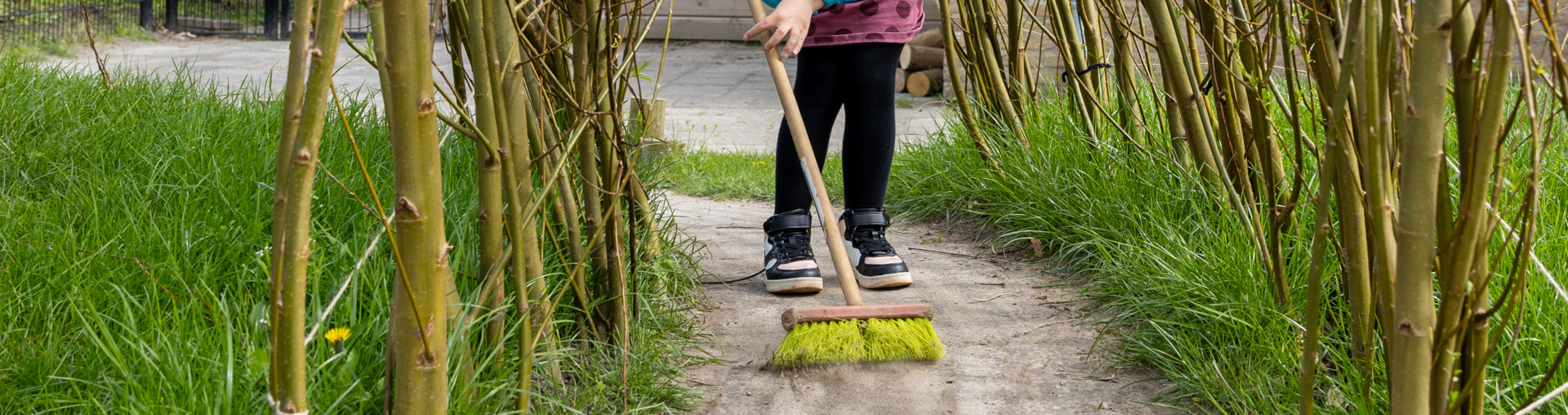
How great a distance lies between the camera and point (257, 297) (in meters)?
1.66

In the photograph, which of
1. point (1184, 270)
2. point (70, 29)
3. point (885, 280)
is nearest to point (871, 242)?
point (885, 280)

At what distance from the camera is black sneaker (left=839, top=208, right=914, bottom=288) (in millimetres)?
2432

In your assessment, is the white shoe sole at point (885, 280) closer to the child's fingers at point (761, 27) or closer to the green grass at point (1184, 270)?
the green grass at point (1184, 270)

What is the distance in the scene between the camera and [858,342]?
1887 mm

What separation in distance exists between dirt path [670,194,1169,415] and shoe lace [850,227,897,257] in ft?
0.31

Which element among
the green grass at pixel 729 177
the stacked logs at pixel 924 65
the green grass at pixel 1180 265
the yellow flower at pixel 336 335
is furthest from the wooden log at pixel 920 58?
the yellow flower at pixel 336 335

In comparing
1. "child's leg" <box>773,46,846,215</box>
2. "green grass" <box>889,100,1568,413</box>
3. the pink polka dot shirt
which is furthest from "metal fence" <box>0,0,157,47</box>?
"green grass" <box>889,100,1568,413</box>

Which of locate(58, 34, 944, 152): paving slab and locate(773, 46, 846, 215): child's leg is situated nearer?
locate(773, 46, 846, 215): child's leg

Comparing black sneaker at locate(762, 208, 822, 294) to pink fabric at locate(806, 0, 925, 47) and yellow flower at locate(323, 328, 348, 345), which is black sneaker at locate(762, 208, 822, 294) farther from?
yellow flower at locate(323, 328, 348, 345)

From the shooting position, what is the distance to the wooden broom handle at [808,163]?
2113 mm

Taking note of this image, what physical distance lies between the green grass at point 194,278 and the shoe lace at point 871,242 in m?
0.44

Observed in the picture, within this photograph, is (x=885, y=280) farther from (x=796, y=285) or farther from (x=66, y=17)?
(x=66, y=17)

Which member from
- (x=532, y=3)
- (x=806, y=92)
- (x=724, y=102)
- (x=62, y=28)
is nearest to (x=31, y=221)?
(x=532, y=3)

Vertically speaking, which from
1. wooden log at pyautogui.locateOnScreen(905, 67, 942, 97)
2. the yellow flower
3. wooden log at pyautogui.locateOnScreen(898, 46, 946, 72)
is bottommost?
the yellow flower
